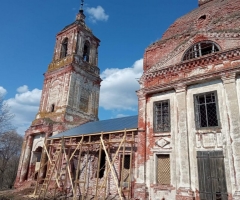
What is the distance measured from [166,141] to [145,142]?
3.71 feet

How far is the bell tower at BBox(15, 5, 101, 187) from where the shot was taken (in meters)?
18.3

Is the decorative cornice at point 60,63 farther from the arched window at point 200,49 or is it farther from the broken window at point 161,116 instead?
the arched window at point 200,49

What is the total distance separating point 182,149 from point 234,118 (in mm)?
2502

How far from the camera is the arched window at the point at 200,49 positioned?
10.4m

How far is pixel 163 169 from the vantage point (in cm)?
999

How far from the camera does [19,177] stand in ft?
57.9

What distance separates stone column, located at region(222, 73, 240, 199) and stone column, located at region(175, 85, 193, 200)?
5.81 feet

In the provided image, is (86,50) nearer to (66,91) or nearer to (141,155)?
(66,91)

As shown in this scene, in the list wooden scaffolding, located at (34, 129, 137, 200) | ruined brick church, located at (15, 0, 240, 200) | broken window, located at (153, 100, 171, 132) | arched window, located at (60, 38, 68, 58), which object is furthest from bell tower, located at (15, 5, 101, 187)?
broken window, located at (153, 100, 171, 132)

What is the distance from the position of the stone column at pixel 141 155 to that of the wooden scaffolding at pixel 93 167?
65 centimetres

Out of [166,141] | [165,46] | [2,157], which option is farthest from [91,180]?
[2,157]

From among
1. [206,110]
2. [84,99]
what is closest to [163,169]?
[206,110]

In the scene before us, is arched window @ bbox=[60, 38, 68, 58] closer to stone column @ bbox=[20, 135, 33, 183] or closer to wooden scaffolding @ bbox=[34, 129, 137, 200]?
stone column @ bbox=[20, 135, 33, 183]

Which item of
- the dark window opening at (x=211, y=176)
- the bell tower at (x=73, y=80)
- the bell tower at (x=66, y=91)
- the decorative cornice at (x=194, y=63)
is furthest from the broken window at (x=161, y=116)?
the bell tower at (x=73, y=80)
